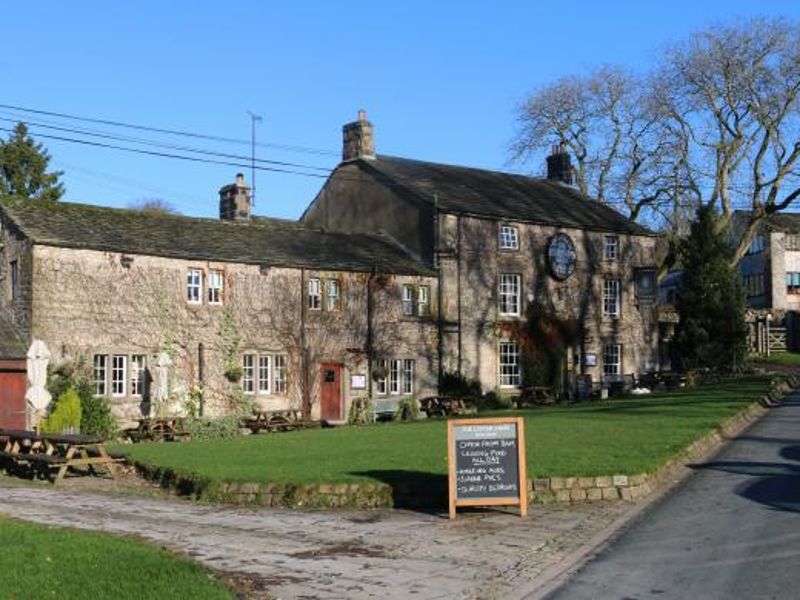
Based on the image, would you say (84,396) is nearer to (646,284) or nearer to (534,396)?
(534,396)

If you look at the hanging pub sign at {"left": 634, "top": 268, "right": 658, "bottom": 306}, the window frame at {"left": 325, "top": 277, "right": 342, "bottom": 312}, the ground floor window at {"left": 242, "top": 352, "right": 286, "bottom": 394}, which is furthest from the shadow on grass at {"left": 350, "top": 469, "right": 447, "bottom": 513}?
the hanging pub sign at {"left": 634, "top": 268, "right": 658, "bottom": 306}

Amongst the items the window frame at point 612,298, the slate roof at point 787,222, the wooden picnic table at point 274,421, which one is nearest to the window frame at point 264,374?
the wooden picnic table at point 274,421

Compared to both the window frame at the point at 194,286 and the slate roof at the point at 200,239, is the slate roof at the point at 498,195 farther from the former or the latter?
the window frame at the point at 194,286

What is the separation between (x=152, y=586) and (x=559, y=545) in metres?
4.82

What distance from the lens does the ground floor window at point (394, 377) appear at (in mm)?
34281

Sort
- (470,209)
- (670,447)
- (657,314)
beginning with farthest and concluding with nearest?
(657,314), (470,209), (670,447)

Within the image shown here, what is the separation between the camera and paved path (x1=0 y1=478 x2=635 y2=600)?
8.91m

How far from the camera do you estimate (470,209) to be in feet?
122

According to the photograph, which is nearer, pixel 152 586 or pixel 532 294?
pixel 152 586

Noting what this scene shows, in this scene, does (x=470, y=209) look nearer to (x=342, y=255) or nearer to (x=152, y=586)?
(x=342, y=255)

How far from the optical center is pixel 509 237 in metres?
39.1

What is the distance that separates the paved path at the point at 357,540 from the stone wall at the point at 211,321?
12981mm

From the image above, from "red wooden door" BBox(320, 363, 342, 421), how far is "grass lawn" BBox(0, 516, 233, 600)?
2232 centimetres

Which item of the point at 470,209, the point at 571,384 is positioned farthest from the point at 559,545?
the point at 571,384
